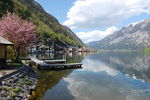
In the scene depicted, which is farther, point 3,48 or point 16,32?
point 16,32

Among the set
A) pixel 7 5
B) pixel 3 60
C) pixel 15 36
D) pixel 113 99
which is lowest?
pixel 113 99

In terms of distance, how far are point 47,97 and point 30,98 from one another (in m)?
2.69

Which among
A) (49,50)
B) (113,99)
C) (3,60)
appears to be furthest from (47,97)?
(49,50)

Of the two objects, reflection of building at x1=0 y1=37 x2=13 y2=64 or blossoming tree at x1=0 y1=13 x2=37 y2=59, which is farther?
blossoming tree at x1=0 y1=13 x2=37 y2=59

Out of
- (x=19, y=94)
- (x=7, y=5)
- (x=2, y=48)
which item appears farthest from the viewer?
(x=7, y=5)

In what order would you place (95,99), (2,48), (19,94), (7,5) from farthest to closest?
(7,5) → (2,48) → (95,99) → (19,94)

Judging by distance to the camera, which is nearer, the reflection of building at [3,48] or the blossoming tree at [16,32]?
the reflection of building at [3,48]

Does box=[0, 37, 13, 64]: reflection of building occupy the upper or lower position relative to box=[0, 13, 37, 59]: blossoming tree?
lower

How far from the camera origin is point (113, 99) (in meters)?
31.8

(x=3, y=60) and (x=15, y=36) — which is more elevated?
(x=15, y=36)

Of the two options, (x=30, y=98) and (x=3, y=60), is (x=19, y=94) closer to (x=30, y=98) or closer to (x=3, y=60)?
(x=30, y=98)

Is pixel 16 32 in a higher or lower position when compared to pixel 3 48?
higher

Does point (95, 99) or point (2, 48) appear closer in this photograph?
point (95, 99)

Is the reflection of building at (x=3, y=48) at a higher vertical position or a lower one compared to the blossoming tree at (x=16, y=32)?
lower
